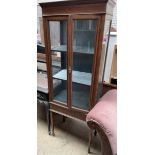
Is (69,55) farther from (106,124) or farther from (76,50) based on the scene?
(106,124)

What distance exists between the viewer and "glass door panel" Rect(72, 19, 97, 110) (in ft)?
5.54

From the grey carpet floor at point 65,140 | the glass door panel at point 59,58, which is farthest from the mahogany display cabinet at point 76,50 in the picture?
the grey carpet floor at point 65,140

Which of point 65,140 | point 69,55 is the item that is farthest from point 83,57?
point 65,140

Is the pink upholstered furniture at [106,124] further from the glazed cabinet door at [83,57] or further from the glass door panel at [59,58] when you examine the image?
the glass door panel at [59,58]

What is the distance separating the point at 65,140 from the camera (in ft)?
7.03

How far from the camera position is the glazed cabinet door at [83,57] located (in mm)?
1630

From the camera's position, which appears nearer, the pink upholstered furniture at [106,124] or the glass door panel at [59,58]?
the pink upholstered furniture at [106,124]

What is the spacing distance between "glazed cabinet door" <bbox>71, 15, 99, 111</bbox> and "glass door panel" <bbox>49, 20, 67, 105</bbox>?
0.16 meters

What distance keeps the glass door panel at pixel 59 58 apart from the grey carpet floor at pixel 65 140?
492 mm

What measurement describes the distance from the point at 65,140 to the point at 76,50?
1130 mm
